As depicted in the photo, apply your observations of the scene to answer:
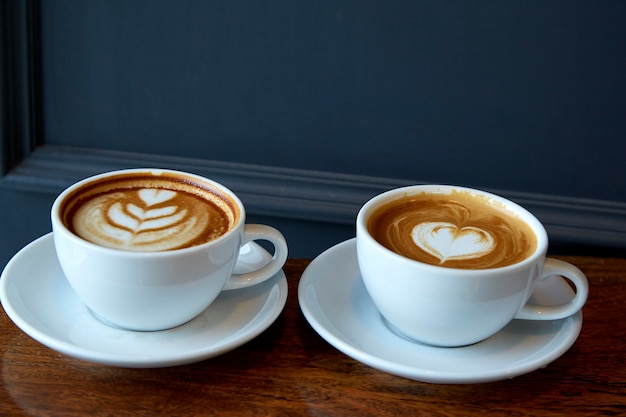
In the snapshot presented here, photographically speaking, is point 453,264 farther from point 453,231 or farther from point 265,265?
point 265,265

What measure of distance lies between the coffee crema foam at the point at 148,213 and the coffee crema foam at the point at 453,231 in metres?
0.15

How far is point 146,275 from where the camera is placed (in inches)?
22.0

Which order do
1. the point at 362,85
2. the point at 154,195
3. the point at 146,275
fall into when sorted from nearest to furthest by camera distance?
1. the point at 146,275
2. the point at 154,195
3. the point at 362,85

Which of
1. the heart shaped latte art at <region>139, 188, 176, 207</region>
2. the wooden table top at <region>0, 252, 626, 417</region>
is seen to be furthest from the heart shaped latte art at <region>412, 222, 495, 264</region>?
the heart shaped latte art at <region>139, 188, 176, 207</region>

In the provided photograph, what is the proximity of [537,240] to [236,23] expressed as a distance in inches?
→ 18.0

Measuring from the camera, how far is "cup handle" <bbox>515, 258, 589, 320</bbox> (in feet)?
2.03

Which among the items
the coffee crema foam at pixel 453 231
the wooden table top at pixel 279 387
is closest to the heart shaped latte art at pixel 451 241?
the coffee crema foam at pixel 453 231

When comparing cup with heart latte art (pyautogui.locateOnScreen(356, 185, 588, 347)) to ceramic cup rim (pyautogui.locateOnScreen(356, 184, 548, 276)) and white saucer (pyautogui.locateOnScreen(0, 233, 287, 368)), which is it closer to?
ceramic cup rim (pyautogui.locateOnScreen(356, 184, 548, 276))

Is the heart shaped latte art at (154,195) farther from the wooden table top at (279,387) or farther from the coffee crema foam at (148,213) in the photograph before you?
the wooden table top at (279,387)

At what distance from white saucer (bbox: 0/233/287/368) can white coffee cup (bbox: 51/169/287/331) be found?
16 millimetres

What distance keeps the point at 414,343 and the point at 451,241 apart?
0.09 meters

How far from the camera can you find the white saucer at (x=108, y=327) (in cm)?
A: 56

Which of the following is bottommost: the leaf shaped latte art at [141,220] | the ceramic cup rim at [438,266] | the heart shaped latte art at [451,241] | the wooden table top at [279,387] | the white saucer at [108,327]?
the wooden table top at [279,387]

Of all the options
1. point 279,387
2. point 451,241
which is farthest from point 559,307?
point 279,387
